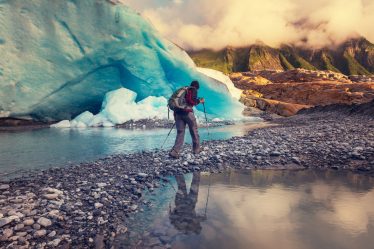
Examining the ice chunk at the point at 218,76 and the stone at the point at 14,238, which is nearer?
the stone at the point at 14,238

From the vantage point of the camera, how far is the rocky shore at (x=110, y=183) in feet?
14.4

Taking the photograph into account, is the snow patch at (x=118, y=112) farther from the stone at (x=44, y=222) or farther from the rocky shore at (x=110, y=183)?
the stone at (x=44, y=222)

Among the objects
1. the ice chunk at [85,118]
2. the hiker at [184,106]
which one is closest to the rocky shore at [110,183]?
the hiker at [184,106]

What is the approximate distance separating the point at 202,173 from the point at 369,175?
3885mm

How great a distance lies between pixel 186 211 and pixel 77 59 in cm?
1979

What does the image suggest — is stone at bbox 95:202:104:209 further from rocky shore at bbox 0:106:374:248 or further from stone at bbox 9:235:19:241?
stone at bbox 9:235:19:241

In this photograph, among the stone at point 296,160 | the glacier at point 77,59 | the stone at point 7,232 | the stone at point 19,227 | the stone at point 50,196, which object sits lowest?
the stone at point 7,232

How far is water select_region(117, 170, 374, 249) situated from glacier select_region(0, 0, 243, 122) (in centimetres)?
1805

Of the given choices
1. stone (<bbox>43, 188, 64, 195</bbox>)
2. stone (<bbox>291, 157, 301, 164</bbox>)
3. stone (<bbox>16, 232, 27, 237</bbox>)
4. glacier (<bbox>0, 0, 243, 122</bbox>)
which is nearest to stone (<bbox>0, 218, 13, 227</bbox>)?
stone (<bbox>16, 232, 27, 237</bbox>)

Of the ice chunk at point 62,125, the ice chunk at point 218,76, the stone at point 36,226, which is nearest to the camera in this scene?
the stone at point 36,226

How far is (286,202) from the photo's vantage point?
18.9ft

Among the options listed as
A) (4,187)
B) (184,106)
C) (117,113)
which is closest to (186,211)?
(4,187)

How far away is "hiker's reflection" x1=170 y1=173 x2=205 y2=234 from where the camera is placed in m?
4.84

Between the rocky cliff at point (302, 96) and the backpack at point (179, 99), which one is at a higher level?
the rocky cliff at point (302, 96)
